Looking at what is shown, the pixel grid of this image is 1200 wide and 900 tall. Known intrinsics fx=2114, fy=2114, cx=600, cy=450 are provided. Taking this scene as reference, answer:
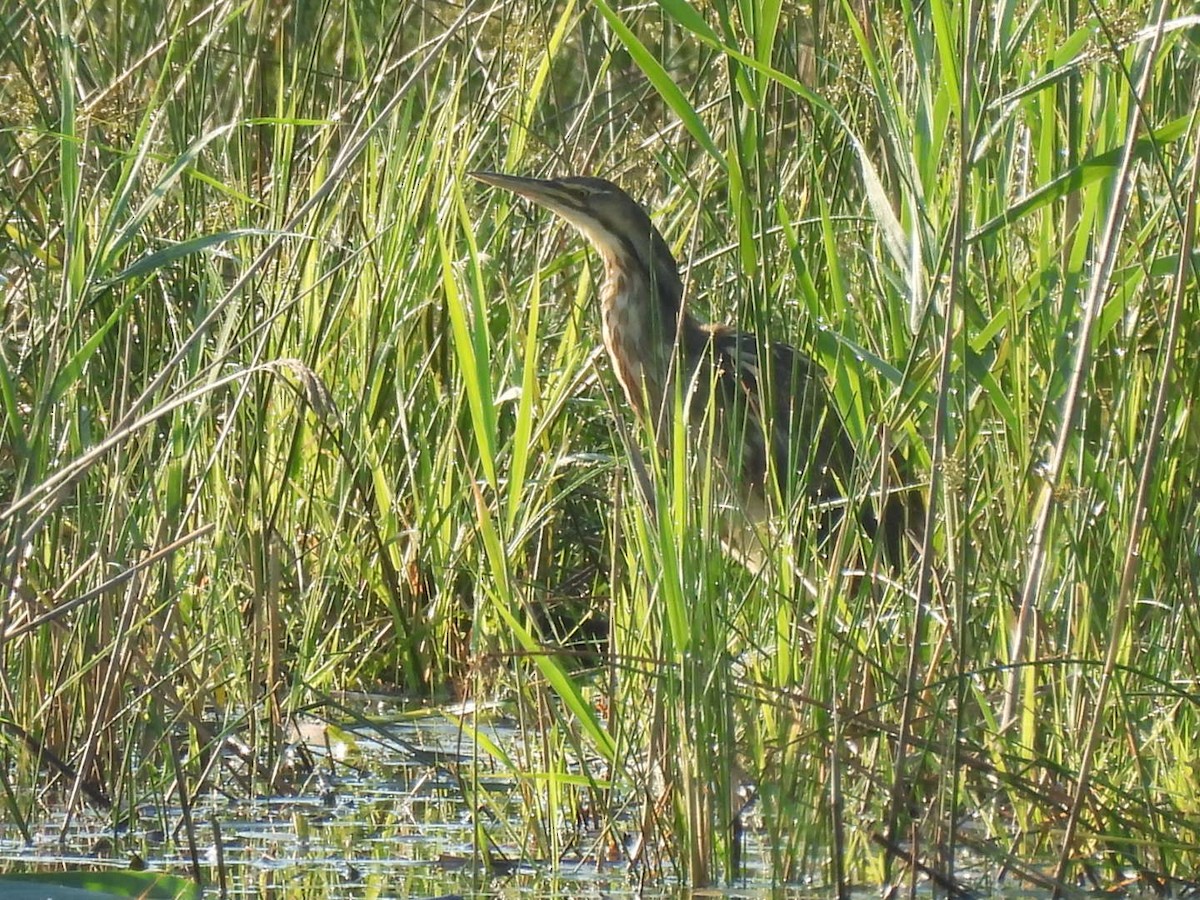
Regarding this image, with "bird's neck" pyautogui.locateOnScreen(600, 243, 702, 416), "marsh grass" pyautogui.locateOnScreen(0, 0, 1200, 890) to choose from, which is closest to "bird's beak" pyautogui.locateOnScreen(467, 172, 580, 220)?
"marsh grass" pyautogui.locateOnScreen(0, 0, 1200, 890)

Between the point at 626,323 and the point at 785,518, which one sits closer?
the point at 785,518

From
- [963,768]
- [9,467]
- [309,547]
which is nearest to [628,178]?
[309,547]

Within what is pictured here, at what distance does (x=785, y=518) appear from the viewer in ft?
7.29

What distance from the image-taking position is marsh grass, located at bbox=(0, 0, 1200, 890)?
83.8 inches

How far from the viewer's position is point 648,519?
88.1 inches

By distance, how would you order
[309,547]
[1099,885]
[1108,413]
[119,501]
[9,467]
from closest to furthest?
1. [1099,885]
2. [1108,413]
3. [119,501]
4. [9,467]
5. [309,547]

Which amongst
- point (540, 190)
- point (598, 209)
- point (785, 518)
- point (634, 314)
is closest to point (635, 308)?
point (634, 314)

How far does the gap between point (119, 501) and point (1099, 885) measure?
1224 mm

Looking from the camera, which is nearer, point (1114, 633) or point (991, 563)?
point (1114, 633)

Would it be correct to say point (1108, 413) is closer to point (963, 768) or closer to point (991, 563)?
point (991, 563)

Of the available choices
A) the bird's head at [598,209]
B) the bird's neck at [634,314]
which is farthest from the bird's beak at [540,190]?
the bird's neck at [634,314]

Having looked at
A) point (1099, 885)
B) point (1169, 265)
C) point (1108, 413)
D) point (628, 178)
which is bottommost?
point (1099, 885)

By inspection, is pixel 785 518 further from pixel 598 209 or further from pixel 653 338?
pixel 598 209

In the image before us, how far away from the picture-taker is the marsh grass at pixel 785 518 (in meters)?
2.13
